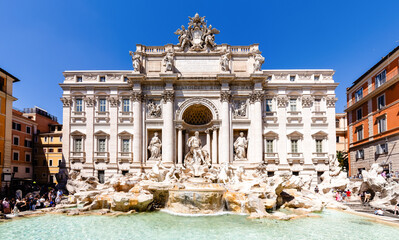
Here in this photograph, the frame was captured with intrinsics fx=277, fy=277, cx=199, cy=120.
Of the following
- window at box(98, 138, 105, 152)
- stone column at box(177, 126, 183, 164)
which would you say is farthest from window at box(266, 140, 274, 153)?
window at box(98, 138, 105, 152)

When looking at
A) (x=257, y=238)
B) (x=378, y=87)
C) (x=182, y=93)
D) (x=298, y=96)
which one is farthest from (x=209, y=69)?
(x=257, y=238)

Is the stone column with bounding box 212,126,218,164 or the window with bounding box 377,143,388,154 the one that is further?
the stone column with bounding box 212,126,218,164

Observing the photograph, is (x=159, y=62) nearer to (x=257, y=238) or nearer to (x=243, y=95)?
(x=243, y=95)

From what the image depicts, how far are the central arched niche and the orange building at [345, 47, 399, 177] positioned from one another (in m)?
17.1

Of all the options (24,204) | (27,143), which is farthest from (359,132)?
(27,143)

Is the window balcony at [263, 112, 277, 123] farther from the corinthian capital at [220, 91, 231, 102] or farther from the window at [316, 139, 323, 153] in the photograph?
the window at [316, 139, 323, 153]

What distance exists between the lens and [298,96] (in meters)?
29.1

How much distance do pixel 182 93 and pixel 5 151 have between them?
17.6 meters

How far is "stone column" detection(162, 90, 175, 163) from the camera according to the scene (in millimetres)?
27312

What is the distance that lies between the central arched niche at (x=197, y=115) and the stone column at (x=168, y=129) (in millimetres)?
1958

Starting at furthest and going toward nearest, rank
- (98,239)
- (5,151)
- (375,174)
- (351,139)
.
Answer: (351,139) → (5,151) → (375,174) → (98,239)

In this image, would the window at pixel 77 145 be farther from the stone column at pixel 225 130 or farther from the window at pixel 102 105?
the stone column at pixel 225 130

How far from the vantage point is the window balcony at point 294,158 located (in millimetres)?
28016

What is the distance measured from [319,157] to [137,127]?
18.7m
